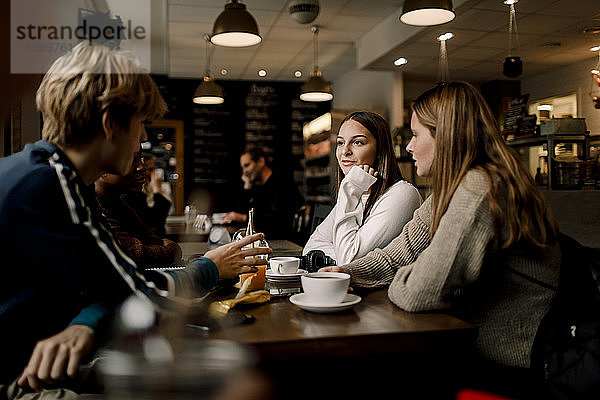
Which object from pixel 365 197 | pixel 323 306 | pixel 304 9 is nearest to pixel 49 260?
pixel 323 306

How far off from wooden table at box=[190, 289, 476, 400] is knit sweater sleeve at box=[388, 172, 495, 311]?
5 cm

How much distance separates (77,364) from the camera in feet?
3.42

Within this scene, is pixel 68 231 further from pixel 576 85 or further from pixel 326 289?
pixel 576 85

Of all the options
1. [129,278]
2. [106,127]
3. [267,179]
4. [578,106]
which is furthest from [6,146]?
[578,106]

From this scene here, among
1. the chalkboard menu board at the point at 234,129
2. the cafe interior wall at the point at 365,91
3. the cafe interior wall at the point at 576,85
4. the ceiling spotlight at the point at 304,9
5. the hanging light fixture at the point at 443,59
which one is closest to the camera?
Result: the ceiling spotlight at the point at 304,9

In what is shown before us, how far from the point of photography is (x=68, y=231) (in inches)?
41.9

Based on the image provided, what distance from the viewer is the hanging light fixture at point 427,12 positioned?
3.58 m

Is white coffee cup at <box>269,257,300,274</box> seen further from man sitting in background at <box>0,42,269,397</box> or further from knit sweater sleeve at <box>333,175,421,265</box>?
man sitting in background at <box>0,42,269,397</box>

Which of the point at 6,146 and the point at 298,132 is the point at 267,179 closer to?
the point at 6,146

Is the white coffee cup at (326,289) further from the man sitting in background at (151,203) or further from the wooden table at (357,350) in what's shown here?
the man sitting in background at (151,203)

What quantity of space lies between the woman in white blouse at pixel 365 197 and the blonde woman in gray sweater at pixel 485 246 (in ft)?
1.64

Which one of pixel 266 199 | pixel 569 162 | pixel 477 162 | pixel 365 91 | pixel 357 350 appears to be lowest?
pixel 357 350

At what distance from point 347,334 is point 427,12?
3.17m

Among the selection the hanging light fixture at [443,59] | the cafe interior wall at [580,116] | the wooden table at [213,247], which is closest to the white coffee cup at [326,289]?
the wooden table at [213,247]
